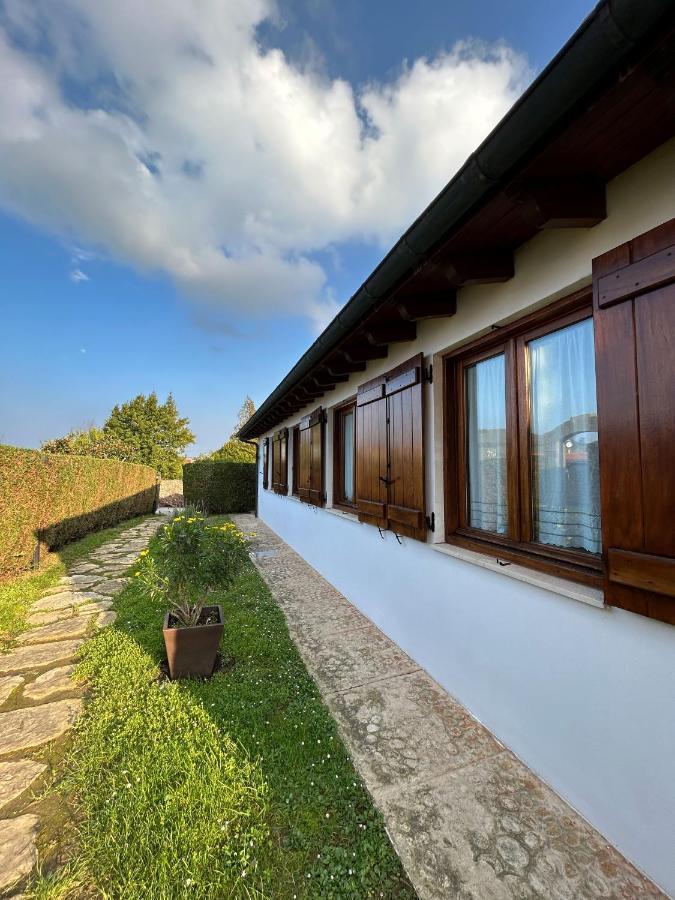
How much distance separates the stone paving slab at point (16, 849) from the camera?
1.40 meters

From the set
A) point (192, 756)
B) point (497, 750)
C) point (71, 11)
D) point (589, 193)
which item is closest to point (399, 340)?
point (589, 193)

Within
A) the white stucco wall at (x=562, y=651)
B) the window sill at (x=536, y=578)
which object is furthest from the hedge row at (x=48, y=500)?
the window sill at (x=536, y=578)

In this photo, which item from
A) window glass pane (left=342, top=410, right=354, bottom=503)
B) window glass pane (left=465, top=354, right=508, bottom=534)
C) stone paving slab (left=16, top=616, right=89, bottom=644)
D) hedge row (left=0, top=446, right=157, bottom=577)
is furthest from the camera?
hedge row (left=0, top=446, right=157, bottom=577)

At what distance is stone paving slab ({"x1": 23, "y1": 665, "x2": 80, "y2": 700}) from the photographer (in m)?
2.55

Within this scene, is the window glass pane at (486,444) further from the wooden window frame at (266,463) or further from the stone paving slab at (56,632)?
the wooden window frame at (266,463)

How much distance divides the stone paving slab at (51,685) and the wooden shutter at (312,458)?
3.27 meters

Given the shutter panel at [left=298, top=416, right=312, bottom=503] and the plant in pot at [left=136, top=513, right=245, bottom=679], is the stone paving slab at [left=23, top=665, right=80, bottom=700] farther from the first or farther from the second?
the shutter panel at [left=298, top=416, right=312, bottom=503]

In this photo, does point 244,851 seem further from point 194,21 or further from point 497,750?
point 194,21

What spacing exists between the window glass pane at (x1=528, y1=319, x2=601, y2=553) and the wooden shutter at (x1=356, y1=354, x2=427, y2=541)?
34.9 inches

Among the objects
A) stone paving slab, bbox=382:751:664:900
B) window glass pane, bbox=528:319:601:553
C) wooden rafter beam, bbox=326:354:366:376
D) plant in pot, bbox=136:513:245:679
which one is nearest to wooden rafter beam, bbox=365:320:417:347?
wooden rafter beam, bbox=326:354:366:376

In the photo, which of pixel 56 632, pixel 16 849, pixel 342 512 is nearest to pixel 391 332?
pixel 342 512

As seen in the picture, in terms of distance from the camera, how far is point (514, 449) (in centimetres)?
220

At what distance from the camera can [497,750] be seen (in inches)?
80.7

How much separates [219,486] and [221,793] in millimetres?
12038
